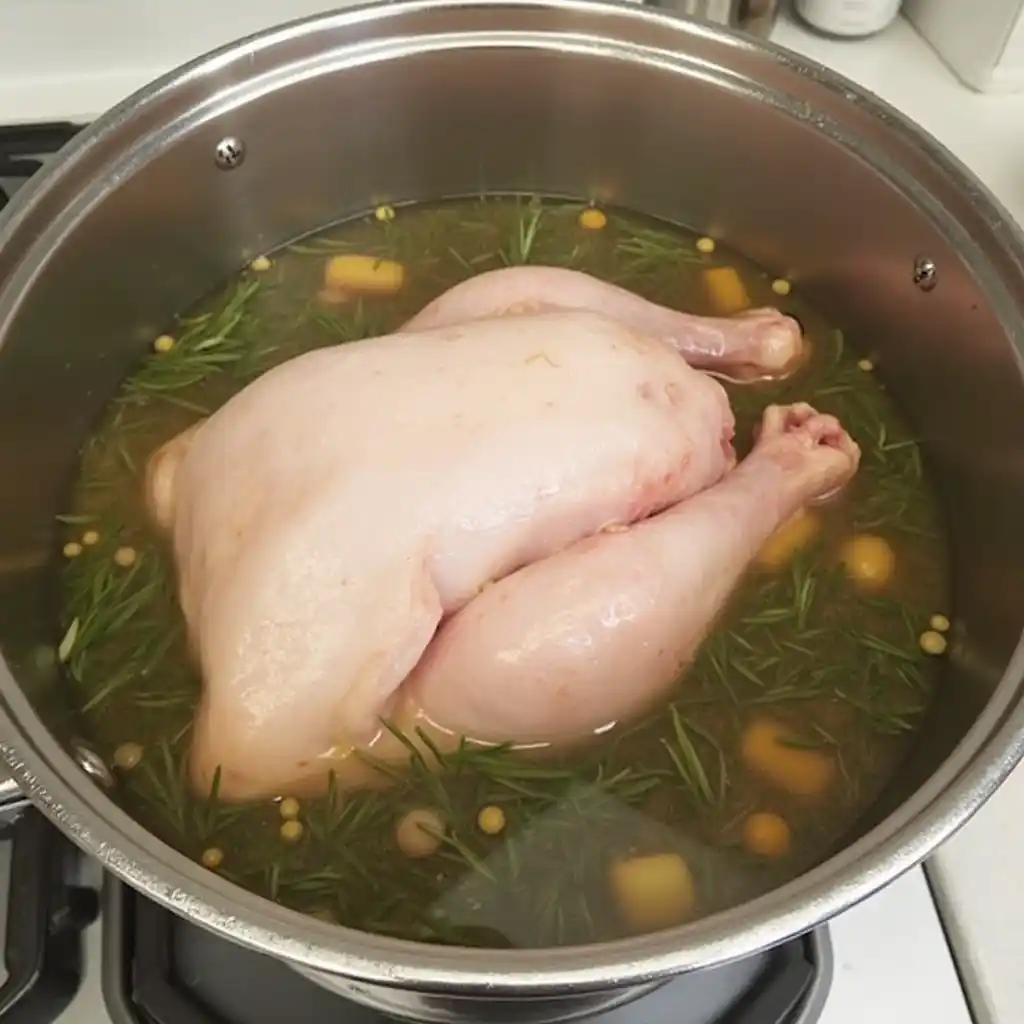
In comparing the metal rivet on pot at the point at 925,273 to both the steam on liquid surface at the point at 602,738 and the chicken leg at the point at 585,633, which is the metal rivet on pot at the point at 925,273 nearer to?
the steam on liquid surface at the point at 602,738

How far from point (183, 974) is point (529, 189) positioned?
87 cm

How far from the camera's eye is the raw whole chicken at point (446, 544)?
0.84m

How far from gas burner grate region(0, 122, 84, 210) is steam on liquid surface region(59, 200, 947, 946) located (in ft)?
0.68

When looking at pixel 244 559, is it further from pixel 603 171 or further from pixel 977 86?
pixel 977 86

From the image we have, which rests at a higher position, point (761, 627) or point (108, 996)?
point (761, 627)

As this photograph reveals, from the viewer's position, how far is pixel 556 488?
900mm

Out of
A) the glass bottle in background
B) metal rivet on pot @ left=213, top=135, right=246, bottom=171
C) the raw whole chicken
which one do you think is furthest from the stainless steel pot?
the glass bottle in background

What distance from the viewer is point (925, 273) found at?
109cm

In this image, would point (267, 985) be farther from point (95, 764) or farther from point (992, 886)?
point (992, 886)

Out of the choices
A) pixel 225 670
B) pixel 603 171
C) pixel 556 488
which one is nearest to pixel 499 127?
pixel 603 171

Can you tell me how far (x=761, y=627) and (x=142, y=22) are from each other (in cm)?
91

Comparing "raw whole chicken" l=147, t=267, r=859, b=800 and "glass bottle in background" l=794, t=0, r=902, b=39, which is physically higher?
"glass bottle in background" l=794, t=0, r=902, b=39

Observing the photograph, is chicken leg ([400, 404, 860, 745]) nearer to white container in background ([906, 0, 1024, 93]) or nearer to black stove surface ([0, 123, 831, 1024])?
black stove surface ([0, 123, 831, 1024])

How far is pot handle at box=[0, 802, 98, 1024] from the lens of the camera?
852 mm
